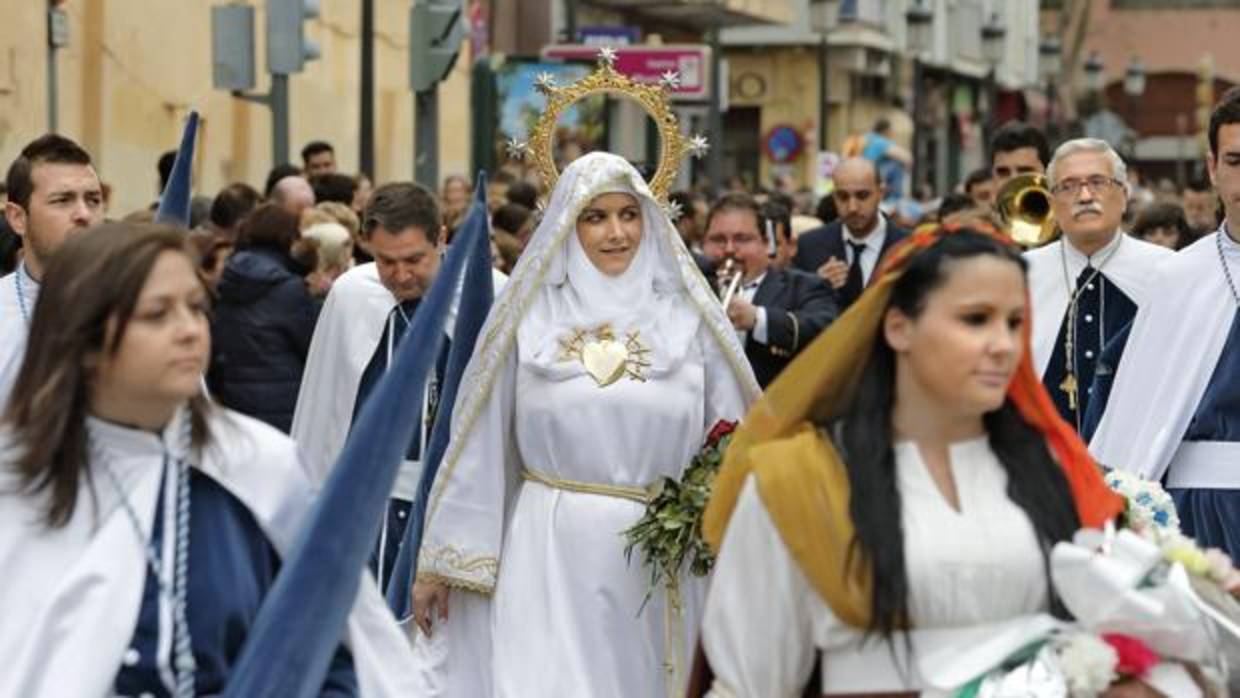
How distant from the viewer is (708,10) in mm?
43594

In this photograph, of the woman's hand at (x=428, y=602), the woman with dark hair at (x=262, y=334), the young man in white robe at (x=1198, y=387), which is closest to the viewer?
the young man in white robe at (x=1198, y=387)

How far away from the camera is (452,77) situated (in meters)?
30.4

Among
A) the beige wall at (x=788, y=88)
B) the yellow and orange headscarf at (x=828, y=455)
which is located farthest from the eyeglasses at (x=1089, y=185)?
the beige wall at (x=788, y=88)

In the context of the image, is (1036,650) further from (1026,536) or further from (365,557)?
(365,557)

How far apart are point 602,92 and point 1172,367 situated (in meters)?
1.86

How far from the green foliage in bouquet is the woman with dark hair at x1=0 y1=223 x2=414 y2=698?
330 centimetres

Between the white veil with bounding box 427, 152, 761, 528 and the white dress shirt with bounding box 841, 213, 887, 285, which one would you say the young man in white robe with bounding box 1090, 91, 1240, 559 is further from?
the white dress shirt with bounding box 841, 213, 887, 285

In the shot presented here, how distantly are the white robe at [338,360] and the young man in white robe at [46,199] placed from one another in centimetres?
159

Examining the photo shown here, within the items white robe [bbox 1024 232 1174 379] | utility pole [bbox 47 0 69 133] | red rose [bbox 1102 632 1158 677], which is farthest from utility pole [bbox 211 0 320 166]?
red rose [bbox 1102 632 1158 677]

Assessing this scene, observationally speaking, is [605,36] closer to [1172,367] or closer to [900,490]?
[1172,367]

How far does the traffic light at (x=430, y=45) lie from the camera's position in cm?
2202

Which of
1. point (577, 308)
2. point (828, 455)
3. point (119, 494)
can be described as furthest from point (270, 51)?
point (119, 494)

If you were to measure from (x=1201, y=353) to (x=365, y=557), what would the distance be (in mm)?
3976

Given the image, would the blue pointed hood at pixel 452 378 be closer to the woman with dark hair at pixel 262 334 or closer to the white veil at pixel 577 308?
the white veil at pixel 577 308
